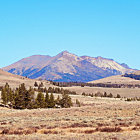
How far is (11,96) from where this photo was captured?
84.9m

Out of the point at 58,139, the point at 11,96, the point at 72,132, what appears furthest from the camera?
the point at 11,96

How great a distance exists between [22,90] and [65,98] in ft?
46.1

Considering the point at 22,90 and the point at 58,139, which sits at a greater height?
the point at 22,90

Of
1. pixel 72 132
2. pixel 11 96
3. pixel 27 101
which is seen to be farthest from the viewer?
pixel 11 96

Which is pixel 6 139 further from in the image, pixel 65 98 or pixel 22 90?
pixel 65 98

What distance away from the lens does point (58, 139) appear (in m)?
21.3

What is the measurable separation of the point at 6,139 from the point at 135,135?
10.0 meters

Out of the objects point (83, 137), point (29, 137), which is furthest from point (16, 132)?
point (83, 137)

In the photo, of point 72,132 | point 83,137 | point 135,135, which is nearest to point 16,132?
point 72,132

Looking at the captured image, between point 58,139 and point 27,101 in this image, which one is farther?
point 27,101

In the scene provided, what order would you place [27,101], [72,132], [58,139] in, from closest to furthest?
1. [58,139]
2. [72,132]
3. [27,101]

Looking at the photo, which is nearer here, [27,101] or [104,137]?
[104,137]

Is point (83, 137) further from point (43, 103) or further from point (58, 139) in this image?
point (43, 103)

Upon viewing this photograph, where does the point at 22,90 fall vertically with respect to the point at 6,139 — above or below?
above
